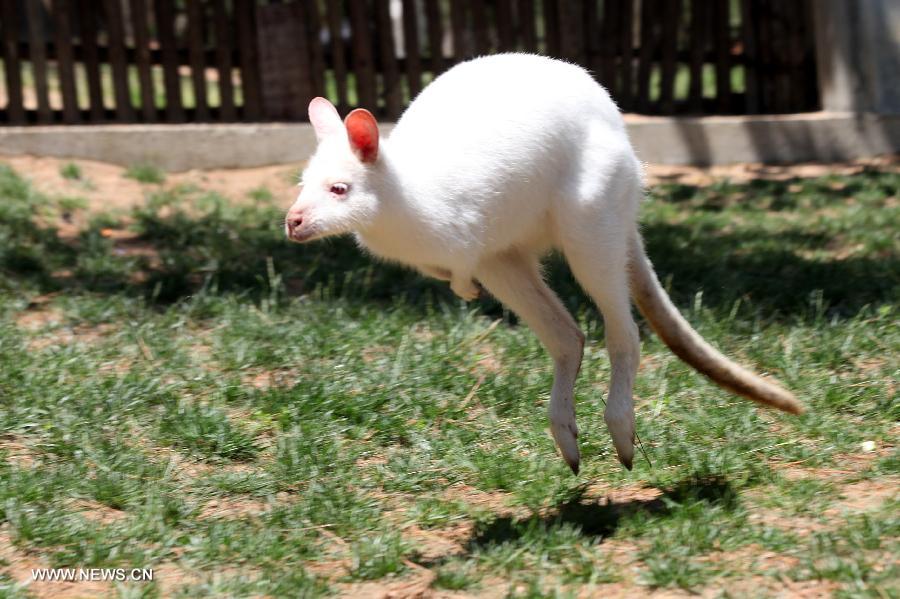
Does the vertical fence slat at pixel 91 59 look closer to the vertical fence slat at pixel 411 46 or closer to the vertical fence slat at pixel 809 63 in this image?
the vertical fence slat at pixel 411 46

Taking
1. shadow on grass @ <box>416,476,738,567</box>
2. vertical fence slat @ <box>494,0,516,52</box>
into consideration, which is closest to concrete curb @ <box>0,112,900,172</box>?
vertical fence slat @ <box>494,0,516,52</box>

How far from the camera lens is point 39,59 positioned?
9.67 m

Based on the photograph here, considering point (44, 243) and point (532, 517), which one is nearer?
point (532, 517)

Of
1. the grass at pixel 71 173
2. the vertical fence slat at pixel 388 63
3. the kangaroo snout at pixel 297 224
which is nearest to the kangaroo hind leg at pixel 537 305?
the kangaroo snout at pixel 297 224

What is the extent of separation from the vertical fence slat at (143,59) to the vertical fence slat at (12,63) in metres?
0.93

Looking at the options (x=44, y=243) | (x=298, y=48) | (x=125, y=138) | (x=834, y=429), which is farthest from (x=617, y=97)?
(x=834, y=429)

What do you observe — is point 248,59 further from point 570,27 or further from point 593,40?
point 593,40

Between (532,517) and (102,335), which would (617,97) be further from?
(532,517)

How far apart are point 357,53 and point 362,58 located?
6 cm

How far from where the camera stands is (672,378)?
5.43 m

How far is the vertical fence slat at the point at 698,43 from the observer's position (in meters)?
10.5

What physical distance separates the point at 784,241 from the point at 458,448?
3779mm

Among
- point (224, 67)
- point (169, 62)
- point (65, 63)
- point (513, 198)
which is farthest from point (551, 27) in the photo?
point (513, 198)

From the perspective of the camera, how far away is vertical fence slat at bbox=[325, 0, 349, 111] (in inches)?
393
